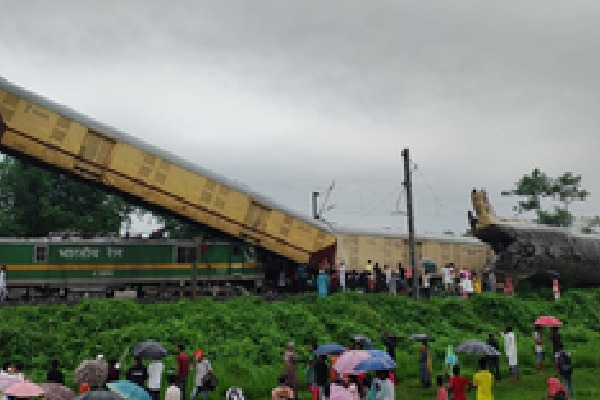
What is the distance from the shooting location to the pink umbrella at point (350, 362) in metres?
7.83

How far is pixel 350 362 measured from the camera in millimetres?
7973

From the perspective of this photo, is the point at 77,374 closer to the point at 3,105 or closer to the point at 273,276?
the point at 3,105

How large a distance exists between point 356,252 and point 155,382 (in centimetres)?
1497

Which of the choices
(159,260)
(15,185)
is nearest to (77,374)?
(159,260)

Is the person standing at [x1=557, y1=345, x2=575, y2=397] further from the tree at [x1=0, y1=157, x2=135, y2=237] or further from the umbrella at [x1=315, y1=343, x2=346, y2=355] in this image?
the tree at [x1=0, y1=157, x2=135, y2=237]

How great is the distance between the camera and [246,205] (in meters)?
20.8

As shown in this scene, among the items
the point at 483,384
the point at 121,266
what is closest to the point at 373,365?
the point at 483,384

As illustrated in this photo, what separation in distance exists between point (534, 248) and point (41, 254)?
19.7m

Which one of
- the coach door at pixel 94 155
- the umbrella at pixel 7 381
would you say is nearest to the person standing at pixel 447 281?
the coach door at pixel 94 155

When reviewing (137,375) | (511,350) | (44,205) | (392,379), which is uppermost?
(44,205)

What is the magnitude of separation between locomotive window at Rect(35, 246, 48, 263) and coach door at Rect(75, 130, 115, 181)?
13.0 feet

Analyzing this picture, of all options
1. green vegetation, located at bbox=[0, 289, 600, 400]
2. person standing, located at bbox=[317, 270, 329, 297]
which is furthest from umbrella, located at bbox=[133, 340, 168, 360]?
person standing, located at bbox=[317, 270, 329, 297]

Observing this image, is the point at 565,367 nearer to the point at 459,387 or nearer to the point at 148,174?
the point at 459,387

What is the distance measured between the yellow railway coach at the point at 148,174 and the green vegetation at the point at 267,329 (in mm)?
3039
